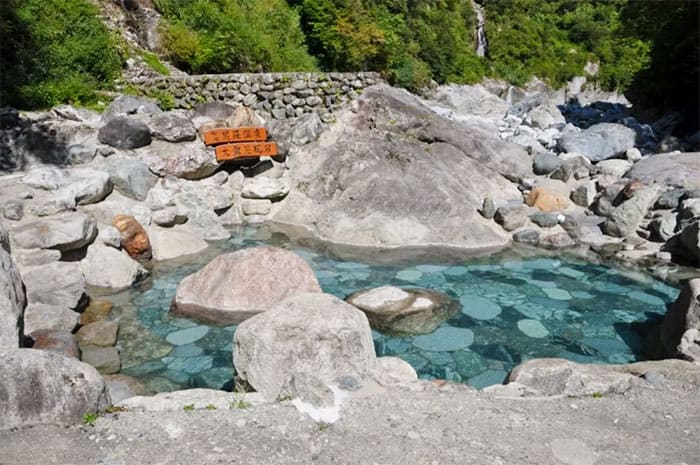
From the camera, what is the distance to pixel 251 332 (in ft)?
13.9

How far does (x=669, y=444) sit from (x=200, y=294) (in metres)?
5.14

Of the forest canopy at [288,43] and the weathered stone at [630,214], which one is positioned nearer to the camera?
the weathered stone at [630,214]

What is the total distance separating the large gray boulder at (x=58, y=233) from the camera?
7199mm

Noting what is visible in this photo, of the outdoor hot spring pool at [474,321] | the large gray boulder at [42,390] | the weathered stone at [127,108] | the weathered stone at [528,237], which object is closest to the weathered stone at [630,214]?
the weathered stone at [528,237]

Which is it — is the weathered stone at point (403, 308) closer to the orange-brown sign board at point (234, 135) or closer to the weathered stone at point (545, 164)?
the orange-brown sign board at point (234, 135)

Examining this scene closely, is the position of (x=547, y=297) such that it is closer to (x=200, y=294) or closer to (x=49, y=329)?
(x=200, y=294)

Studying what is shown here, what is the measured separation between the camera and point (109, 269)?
7.44 meters

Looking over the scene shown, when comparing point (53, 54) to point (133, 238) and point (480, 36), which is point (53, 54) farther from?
point (480, 36)

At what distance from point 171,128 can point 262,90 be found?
125 inches

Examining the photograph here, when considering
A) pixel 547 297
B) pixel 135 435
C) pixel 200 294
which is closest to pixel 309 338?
pixel 135 435

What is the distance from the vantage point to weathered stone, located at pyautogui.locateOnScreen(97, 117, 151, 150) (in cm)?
992

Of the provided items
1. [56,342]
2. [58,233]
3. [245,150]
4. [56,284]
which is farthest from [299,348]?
[245,150]

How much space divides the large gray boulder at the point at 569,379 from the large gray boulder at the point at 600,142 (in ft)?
29.4

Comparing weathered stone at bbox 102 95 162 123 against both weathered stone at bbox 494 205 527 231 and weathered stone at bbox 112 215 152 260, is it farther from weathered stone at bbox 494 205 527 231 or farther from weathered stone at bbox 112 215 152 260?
weathered stone at bbox 494 205 527 231
